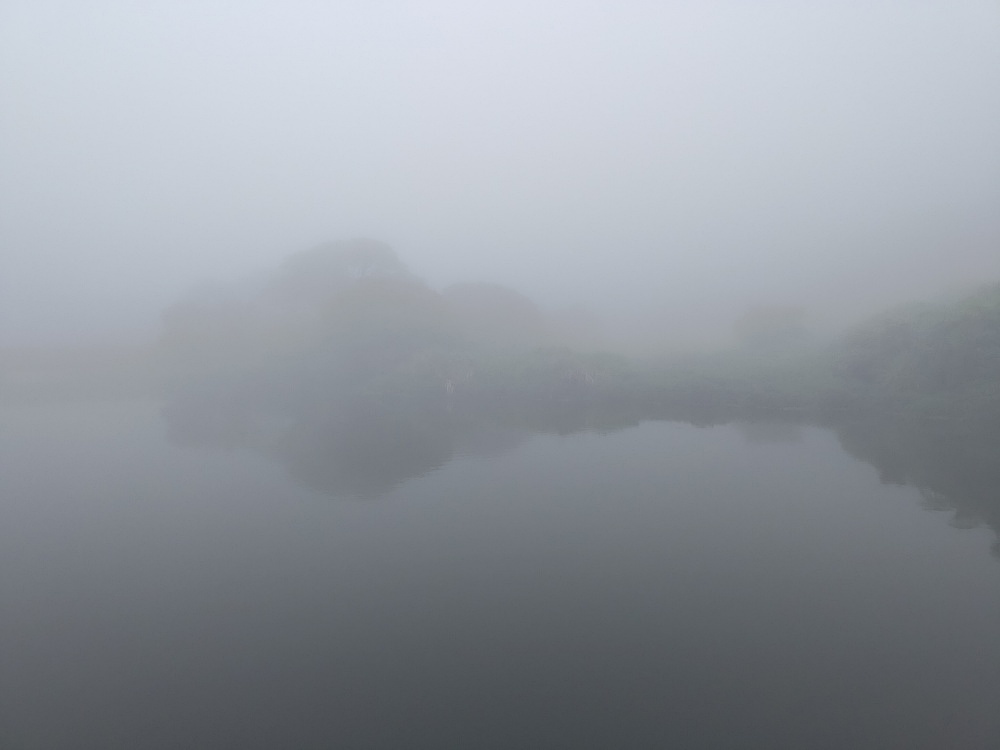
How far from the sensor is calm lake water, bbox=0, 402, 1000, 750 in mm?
3889

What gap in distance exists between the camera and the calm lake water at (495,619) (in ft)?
12.8

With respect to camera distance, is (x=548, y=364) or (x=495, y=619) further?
(x=548, y=364)

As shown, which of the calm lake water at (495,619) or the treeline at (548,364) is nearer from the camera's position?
the calm lake water at (495,619)

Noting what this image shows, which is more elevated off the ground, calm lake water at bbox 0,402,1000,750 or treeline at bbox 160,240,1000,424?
treeline at bbox 160,240,1000,424

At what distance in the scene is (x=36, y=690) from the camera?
4.36 metres

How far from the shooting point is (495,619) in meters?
5.03

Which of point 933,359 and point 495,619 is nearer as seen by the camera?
point 495,619

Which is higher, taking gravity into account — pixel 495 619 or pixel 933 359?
pixel 933 359

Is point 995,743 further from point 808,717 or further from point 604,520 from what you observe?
point 604,520

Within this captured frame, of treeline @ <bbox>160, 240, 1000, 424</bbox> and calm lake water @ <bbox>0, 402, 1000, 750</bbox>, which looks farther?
treeline @ <bbox>160, 240, 1000, 424</bbox>

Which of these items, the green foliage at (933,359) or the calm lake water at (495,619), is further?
the green foliage at (933,359)

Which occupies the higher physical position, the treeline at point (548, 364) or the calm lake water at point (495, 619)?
the treeline at point (548, 364)

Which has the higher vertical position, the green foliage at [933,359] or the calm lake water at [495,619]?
the green foliage at [933,359]

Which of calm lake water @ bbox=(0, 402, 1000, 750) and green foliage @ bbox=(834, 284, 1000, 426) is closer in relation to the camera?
calm lake water @ bbox=(0, 402, 1000, 750)
